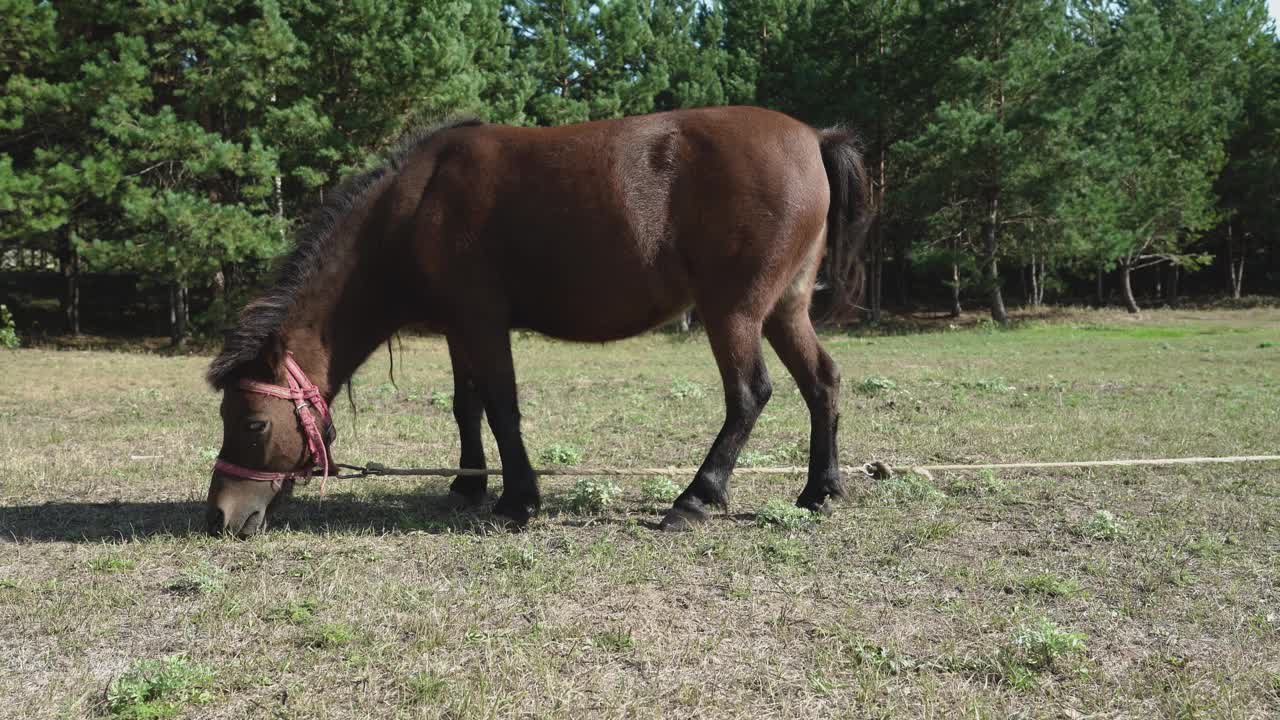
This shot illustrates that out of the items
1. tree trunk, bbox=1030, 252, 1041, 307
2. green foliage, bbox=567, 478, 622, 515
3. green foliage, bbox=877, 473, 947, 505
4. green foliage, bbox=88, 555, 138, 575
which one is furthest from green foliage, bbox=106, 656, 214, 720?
tree trunk, bbox=1030, 252, 1041, 307

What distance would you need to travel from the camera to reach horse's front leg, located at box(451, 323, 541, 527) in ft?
18.4

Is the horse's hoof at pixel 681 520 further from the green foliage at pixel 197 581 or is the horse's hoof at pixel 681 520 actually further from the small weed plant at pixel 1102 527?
the green foliage at pixel 197 581

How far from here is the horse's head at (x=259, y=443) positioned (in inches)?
207

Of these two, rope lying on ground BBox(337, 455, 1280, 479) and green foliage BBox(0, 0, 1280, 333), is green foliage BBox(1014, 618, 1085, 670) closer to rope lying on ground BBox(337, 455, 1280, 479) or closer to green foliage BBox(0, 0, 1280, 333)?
rope lying on ground BBox(337, 455, 1280, 479)

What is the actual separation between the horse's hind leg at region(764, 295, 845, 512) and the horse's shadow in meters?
2.13

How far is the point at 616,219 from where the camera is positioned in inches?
221

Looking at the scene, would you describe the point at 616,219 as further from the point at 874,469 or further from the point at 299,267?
the point at 874,469

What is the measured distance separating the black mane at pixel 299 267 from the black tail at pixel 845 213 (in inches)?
94.7

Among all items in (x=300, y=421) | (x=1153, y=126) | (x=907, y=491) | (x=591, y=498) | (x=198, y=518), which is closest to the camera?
(x=300, y=421)

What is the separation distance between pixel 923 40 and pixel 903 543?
31.7 meters

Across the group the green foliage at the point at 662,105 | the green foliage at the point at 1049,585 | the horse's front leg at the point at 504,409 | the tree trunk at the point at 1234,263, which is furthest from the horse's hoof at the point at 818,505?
the tree trunk at the point at 1234,263

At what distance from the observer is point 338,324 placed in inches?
222

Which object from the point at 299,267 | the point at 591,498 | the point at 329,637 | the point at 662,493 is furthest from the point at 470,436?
the point at 329,637

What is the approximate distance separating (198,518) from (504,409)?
2.11 meters
